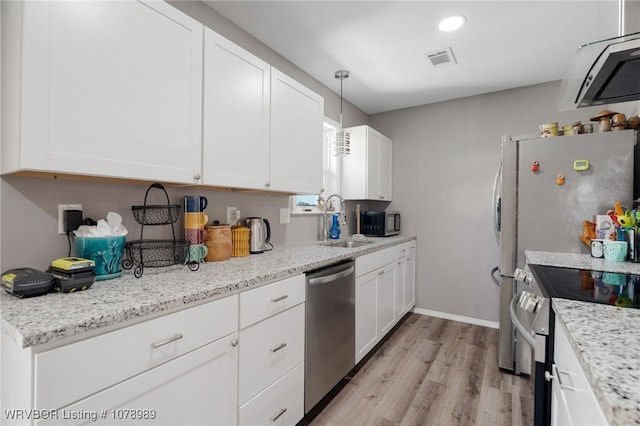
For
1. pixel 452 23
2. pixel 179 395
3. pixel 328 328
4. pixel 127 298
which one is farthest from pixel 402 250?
pixel 127 298

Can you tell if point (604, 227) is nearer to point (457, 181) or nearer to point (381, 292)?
point (381, 292)

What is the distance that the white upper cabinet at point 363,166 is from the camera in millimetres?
3217

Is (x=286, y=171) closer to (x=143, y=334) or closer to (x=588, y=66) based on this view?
(x=143, y=334)

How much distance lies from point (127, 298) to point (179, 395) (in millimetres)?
378

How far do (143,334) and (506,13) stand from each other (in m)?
2.60

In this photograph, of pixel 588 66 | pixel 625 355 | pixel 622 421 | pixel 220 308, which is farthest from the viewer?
pixel 588 66

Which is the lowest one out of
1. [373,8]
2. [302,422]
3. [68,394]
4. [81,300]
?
[302,422]

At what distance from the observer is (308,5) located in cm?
186

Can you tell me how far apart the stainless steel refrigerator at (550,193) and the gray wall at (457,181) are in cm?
98

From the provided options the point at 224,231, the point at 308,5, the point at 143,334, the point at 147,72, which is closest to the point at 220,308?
the point at 143,334

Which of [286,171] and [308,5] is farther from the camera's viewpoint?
[286,171]

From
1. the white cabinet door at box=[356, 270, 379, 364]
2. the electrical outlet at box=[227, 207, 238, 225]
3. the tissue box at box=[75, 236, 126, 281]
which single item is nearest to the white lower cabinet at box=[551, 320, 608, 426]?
the white cabinet door at box=[356, 270, 379, 364]

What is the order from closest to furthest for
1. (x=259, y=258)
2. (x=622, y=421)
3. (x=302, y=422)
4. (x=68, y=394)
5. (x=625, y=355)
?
(x=622, y=421)
(x=625, y=355)
(x=68, y=394)
(x=302, y=422)
(x=259, y=258)

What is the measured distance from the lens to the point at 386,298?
2723 mm
